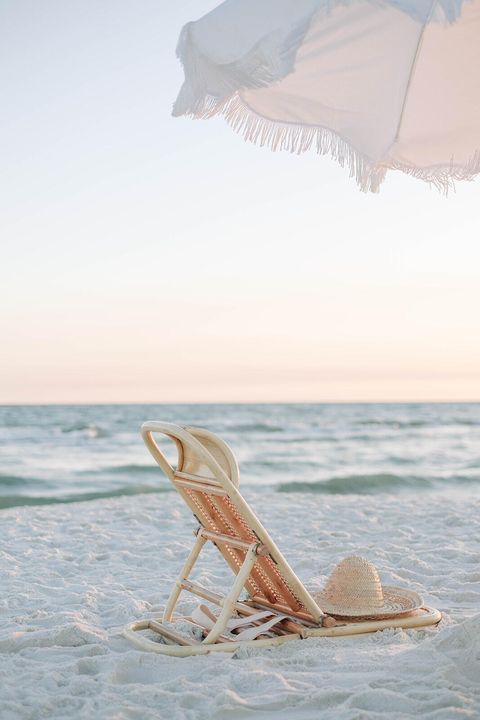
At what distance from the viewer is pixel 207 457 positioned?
3.18m

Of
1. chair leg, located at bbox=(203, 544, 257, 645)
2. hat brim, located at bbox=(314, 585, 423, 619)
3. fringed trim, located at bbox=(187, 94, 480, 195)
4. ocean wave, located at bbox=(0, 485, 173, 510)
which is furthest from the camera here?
ocean wave, located at bbox=(0, 485, 173, 510)

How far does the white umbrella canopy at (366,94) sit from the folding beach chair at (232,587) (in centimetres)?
135

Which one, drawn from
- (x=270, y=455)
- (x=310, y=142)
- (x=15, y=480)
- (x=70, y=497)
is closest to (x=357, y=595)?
(x=310, y=142)

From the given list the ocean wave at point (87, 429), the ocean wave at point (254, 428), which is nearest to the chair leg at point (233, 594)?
the ocean wave at point (87, 429)

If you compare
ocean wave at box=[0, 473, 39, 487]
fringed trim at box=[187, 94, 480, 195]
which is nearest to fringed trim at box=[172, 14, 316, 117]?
fringed trim at box=[187, 94, 480, 195]

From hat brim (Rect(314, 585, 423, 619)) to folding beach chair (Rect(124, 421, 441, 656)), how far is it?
0.13 feet

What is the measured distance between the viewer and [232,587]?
3.35 meters

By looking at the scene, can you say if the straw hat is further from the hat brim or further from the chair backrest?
the chair backrest

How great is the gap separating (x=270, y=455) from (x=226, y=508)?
1762cm

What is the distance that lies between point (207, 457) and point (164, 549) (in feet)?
11.2

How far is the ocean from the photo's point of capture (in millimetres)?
14000

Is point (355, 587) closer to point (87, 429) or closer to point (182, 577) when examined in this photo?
point (182, 577)

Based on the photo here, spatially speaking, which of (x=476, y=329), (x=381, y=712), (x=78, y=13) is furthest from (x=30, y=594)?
(x=476, y=329)

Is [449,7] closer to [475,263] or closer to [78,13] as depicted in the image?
[78,13]
